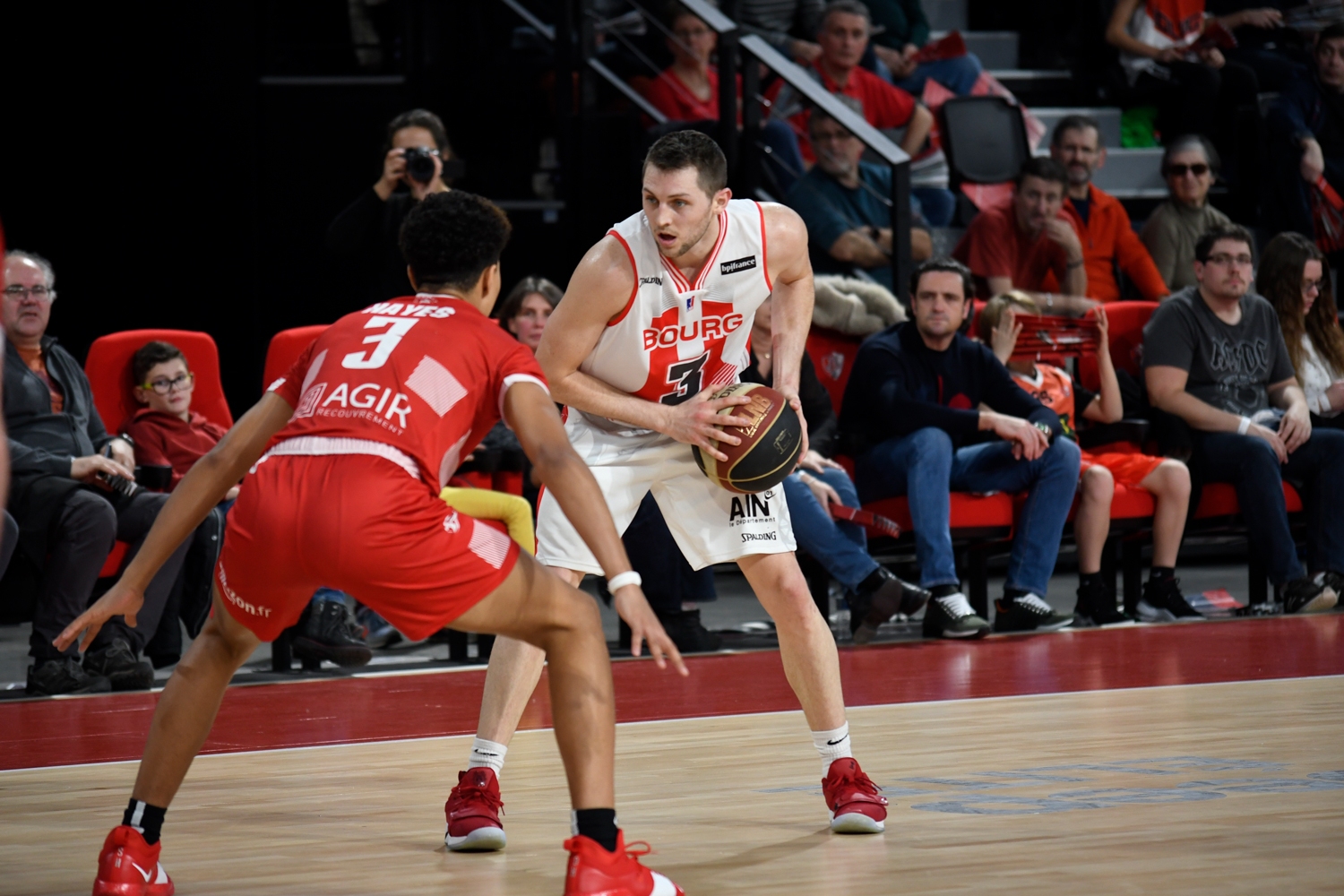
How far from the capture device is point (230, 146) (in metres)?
8.09

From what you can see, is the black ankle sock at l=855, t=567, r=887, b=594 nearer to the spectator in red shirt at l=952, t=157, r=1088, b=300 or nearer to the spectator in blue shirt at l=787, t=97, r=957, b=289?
the spectator in blue shirt at l=787, t=97, r=957, b=289

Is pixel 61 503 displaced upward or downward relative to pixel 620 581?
downward

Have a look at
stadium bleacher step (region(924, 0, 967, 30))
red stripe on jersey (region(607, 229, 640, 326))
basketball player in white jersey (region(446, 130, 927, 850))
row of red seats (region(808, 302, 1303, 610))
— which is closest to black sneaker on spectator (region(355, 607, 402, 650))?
row of red seats (region(808, 302, 1303, 610))

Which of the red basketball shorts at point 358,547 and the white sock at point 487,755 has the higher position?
the red basketball shorts at point 358,547

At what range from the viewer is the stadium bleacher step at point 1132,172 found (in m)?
9.75

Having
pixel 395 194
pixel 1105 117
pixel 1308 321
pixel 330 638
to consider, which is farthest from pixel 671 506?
pixel 1105 117

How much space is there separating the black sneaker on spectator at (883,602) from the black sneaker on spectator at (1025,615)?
397 millimetres

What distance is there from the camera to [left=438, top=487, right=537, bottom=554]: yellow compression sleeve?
5.51 meters

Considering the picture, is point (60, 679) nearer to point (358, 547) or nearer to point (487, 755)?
point (487, 755)

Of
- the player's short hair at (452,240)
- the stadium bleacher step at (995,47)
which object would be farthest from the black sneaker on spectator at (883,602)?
the stadium bleacher step at (995,47)

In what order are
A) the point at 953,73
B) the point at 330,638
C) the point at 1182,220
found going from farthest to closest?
the point at 953,73
the point at 1182,220
the point at 330,638

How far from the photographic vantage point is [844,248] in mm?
7320

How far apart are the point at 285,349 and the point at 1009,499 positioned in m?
2.61

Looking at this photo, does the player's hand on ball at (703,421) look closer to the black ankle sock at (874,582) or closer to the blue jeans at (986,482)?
the black ankle sock at (874,582)
